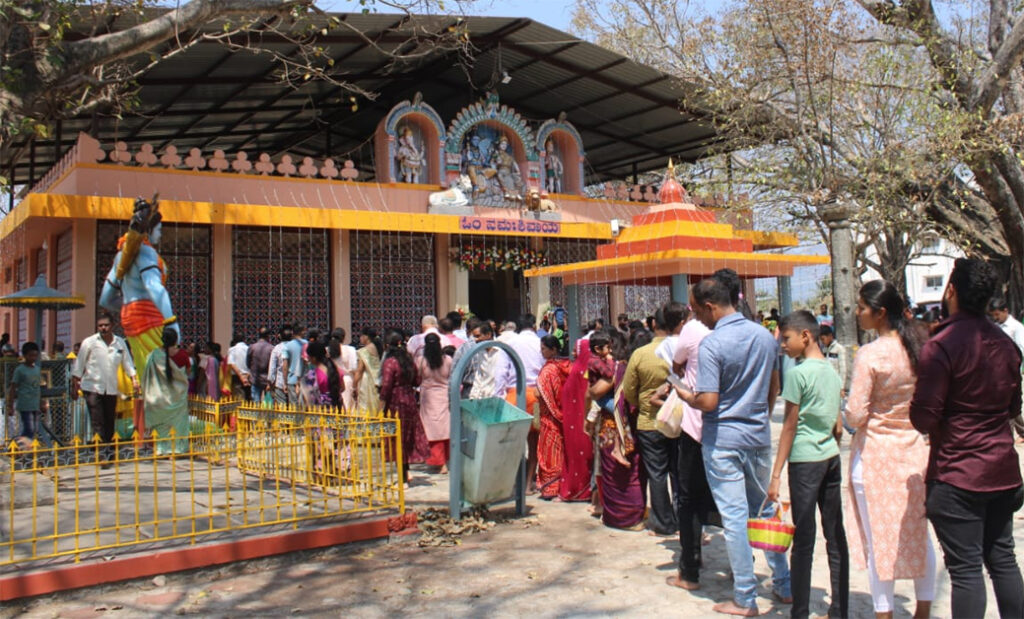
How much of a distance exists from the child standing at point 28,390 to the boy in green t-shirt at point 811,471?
8.38 m

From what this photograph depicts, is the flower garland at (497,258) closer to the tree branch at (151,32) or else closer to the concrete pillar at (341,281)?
the concrete pillar at (341,281)

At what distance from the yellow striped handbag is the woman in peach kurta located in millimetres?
344

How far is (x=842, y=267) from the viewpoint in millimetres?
9586

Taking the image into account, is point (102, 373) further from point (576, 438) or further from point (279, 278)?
point (279, 278)

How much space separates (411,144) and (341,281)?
9.69 feet

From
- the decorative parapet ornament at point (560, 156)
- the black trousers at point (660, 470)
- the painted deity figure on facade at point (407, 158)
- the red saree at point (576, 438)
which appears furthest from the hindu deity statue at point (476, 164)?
the black trousers at point (660, 470)

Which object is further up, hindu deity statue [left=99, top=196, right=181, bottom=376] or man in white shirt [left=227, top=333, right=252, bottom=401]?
hindu deity statue [left=99, top=196, right=181, bottom=376]

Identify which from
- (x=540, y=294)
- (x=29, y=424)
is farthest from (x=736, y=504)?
(x=540, y=294)

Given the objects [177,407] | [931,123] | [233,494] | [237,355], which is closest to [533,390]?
[233,494]

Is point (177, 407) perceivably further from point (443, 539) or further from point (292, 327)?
point (443, 539)

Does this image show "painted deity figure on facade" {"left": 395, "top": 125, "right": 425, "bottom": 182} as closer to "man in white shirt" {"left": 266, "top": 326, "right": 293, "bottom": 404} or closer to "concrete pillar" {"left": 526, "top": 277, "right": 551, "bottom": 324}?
"concrete pillar" {"left": 526, "top": 277, "right": 551, "bottom": 324}

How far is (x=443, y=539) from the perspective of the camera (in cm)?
559

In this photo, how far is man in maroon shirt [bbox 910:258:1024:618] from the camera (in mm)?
3080

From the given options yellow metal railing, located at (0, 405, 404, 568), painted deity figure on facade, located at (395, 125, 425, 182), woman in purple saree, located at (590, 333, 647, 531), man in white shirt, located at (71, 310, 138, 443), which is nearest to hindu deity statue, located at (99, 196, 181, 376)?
man in white shirt, located at (71, 310, 138, 443)
